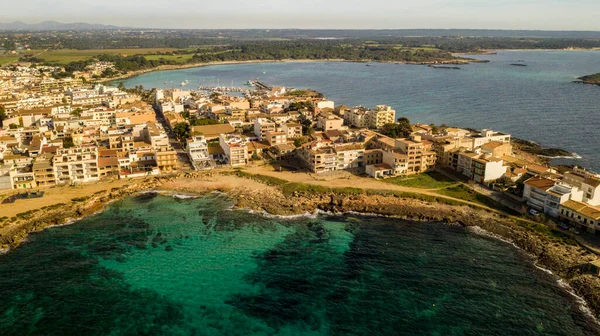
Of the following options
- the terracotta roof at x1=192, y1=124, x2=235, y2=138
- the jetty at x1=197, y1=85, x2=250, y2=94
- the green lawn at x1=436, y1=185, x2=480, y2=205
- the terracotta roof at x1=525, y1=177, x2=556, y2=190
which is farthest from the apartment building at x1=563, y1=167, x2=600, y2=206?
the jetty at x1=197, y1=85, x2=250, y2=94

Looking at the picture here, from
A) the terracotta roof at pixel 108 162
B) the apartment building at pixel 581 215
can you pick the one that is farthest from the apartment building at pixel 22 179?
the apartment building at pixel 581 215

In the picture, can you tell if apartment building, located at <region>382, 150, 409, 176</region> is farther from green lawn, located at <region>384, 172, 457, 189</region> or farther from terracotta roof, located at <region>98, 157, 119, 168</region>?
terracotta roof, located at <region>98, 157, 119, 168</region>

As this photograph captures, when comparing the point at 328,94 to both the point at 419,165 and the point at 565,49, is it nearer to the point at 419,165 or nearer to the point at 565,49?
the point at 419,165

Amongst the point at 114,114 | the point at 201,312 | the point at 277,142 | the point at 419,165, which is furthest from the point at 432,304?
the point at 114,114

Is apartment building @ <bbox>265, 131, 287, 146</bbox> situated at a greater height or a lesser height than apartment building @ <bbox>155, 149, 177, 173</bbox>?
greater

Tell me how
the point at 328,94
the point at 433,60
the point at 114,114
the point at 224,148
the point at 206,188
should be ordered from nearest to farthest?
the point at 206,188, the point at 224,148, the point at 114,114, the point at 328,94, the point at 433,60

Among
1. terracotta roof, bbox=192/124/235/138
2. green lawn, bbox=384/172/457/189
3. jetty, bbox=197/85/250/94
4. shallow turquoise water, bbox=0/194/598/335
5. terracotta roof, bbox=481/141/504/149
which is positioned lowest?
shallow turquoise water, bbox=0/194/598/335
